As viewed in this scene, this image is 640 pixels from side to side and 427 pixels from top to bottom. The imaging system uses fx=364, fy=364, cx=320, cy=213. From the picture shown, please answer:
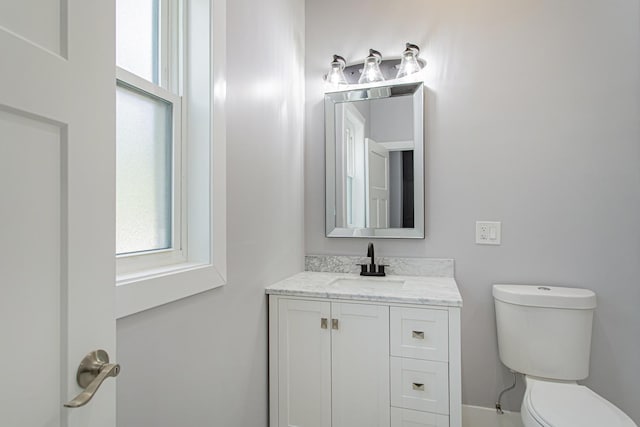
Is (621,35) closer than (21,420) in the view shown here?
No

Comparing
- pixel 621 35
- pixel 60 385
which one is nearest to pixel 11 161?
pixel 60 385

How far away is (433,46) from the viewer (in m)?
2.00

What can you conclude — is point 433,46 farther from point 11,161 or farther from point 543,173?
point 11,161

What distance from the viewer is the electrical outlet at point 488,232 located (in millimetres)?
1882

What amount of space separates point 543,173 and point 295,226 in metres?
1.31

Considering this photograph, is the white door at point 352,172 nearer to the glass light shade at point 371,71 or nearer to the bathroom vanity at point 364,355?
the glass light shade at point 371,71

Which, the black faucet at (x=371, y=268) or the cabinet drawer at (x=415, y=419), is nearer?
the cabinet drawer at (x=415, y=419)

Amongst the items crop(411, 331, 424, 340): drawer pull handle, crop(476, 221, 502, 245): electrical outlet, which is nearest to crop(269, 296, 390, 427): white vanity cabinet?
crop(411, 331, 424, 340): drawer pull handle

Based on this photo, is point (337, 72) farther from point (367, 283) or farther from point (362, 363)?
point (362, 363)

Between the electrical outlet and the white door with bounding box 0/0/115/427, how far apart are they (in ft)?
5.67

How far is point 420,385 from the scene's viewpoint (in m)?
1.47

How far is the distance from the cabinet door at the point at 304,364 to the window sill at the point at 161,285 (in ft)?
1.53

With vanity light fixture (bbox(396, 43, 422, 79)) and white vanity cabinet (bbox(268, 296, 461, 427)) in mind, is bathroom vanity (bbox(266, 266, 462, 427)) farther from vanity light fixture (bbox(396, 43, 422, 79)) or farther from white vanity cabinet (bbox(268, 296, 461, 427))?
vanity light fixture (bbox(396, 43, 422, 79))

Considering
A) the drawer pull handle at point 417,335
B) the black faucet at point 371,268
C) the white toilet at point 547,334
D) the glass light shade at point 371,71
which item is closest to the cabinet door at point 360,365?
the drawer pull handle at point 417,335
